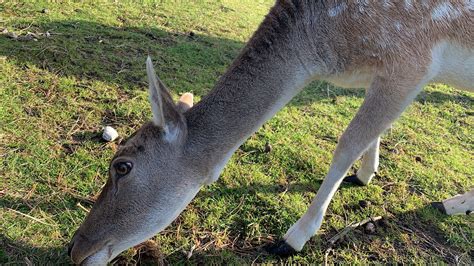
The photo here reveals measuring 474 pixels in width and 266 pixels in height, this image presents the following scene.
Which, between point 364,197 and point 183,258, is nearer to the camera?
point 183,258

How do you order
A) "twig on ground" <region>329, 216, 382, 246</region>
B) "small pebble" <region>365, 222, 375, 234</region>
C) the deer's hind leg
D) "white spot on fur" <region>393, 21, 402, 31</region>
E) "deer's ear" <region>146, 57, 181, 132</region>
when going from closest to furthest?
"deer's ear" <region>146, 57, 181, 132</region>
"white spot on fur" <region>393, 21, 402, 31</region>
"twig on ground" <region>329, 216, 382, 246</region>
"small pebble" <region>365, 222, 375, 234</region>
the deer's hind leg

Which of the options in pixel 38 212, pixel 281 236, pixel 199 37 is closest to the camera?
pixel 38 212

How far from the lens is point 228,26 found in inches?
318

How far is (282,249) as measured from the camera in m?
3.81

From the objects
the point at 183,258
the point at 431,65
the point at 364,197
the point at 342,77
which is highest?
the point at 431,65

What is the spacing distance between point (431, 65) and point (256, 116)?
140cm

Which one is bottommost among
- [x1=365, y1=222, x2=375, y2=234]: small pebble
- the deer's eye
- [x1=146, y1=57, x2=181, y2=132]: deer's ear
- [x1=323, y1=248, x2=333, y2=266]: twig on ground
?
[x1=323, y1=248, x2=333, y2=266]: twig on ground

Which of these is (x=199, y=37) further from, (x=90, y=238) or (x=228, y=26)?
(x=90, y=238)

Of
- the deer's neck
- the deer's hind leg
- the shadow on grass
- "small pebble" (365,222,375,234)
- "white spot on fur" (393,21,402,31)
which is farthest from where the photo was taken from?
the shadow on grass

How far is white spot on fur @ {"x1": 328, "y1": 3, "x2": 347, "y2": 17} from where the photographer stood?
138 inches

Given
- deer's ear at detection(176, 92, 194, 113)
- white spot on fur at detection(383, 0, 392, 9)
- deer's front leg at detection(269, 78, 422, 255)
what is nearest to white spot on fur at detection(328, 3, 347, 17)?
white spot on fur at detection(383, 0, 392, 9)

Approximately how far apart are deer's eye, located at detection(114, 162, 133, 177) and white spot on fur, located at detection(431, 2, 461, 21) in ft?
8.15

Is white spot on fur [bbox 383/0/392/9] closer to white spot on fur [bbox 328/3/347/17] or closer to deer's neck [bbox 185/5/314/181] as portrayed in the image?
white spot on fur [bbox 328/3/347/17]

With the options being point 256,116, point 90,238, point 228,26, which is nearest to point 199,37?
point 228,26
